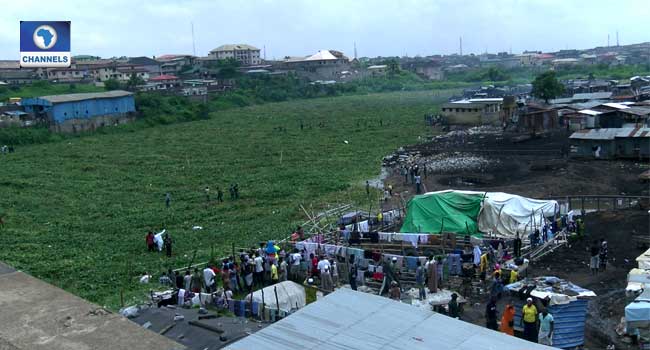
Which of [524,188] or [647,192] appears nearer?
[647,192]

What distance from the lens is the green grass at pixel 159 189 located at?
61.5ft

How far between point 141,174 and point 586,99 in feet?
117

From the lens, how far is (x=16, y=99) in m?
57.9

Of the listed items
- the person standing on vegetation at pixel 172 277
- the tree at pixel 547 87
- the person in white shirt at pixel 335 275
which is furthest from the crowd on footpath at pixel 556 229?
the tree at pixel 547 87

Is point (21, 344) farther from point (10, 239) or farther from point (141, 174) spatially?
point (141, 174)

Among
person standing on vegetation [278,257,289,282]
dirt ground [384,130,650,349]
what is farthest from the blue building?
person standing on vegetation [278,257,289,282]

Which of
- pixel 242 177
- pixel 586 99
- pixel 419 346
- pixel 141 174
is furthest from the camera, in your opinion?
pixel 586 99

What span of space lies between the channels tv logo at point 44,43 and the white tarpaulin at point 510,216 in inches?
569

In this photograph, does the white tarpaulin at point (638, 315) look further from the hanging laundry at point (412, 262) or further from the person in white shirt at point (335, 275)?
the person in white shirt at point (335, 275)

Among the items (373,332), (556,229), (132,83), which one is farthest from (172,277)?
(132,83)

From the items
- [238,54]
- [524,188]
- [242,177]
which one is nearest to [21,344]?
[524,188]

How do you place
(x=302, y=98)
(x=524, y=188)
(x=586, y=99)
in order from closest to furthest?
(x=524, y=188) < (x=586, y=99) < (x=302, y=98)

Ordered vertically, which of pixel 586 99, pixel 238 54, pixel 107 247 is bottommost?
pixel 107 247

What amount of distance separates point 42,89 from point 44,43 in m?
49.5
